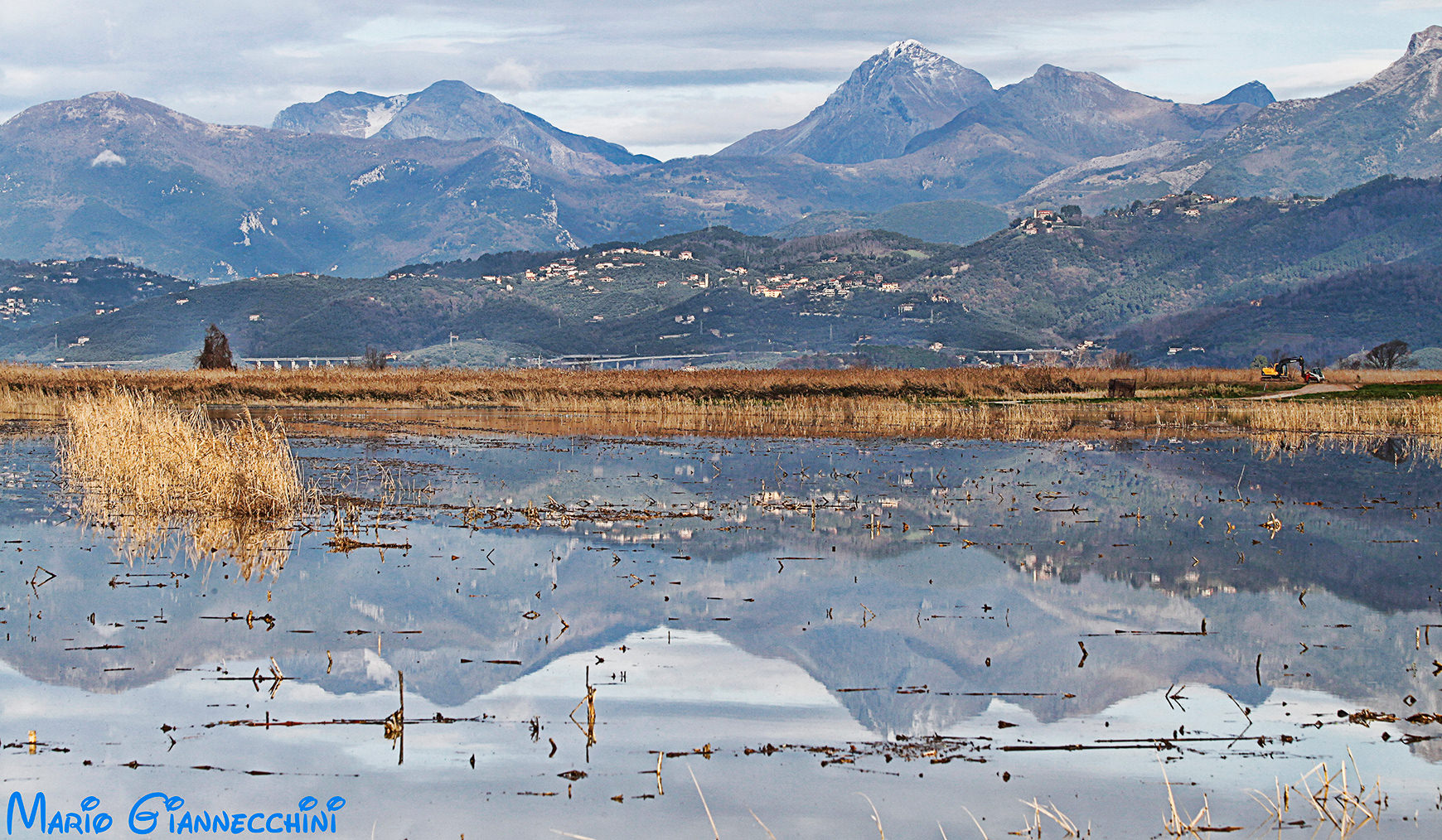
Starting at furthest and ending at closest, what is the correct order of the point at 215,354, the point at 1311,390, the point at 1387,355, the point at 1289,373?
1. the point at 1387,355
2. the point at 215,354
3. the point at 1289,373
4. the point at 1311,390

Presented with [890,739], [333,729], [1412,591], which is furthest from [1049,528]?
[333,729]

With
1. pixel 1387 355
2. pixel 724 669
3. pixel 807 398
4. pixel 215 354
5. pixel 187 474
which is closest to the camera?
pixel 724 669

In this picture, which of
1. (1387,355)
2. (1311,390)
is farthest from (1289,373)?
(1387,355)

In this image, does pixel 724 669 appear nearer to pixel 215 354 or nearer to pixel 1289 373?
pixel 1289 373

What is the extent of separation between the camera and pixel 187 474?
24906 millimetres

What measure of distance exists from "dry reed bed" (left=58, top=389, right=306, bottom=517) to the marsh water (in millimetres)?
1169

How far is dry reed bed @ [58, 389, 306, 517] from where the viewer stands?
2355 centimetres

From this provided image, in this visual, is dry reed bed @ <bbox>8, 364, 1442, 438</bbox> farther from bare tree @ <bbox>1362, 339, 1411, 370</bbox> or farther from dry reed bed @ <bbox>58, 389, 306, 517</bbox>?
bare tree @ <bbox>1362, 339, 1411, 370</bbox>

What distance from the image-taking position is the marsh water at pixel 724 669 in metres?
10.4

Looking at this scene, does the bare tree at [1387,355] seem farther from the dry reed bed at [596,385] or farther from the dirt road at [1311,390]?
the dirt road at [1311,390]

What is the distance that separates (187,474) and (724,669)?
46.3ft

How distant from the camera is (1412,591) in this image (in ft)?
62.2

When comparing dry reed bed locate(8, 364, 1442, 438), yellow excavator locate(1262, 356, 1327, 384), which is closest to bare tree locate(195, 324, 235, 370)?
dry reed bed locate(8, 364, 1442, 438)

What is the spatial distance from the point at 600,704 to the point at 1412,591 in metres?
11.7
